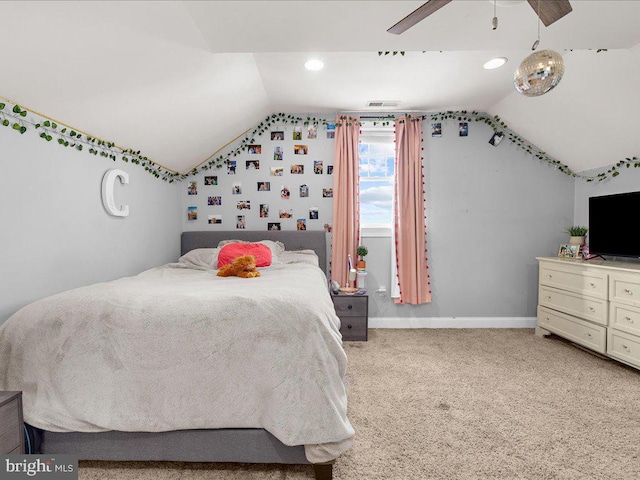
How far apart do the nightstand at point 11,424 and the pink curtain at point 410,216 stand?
329cm

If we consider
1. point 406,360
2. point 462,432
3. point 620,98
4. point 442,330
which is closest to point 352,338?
point 406,360

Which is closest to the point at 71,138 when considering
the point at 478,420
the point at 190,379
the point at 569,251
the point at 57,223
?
the point at 57,223

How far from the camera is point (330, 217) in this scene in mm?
3982

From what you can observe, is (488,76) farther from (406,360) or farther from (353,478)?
(353,478)

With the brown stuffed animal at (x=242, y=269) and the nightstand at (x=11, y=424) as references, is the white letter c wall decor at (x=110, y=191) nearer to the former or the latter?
the brown stuffed animal at (x=242, y=269)

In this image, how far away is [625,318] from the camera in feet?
8.91

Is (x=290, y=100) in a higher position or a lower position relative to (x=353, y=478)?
higher

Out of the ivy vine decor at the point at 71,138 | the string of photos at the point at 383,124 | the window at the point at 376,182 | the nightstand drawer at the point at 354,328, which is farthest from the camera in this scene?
the window at the point at 376,182

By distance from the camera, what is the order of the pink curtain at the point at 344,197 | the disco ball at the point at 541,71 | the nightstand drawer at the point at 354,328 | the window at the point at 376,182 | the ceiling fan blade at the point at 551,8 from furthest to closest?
the window at the point at 376,182, the pink curtain at the point at 344,197, the nightstand drawer at the point at 354,328, the disco ball at the point at 541,71, the ceiling fan blade at the point at 551,8

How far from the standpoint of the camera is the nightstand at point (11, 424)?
4.18 feet

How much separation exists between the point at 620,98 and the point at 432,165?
5.50 ft

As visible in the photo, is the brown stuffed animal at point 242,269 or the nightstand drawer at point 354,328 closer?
the brown stuffed animal at point 242,269

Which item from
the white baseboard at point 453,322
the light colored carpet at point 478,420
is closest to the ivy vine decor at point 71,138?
the light colored carpet at point 478,420

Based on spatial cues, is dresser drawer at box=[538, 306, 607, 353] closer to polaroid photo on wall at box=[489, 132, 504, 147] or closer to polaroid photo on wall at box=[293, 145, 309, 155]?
polaroid photo on wall at box=[489, 132, 504, 147]
